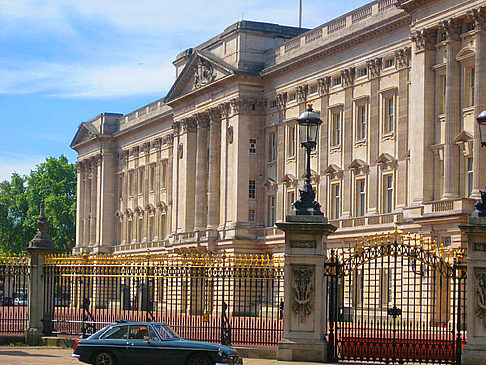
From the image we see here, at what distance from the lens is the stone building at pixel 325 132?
180ft

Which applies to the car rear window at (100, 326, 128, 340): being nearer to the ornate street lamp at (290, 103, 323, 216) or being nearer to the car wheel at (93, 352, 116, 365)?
the car wheel at (93, 352, 116, 365)

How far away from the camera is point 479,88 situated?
53.1 meters

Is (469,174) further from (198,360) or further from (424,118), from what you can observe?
(198,360)

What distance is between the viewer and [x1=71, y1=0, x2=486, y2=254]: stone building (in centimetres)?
5484

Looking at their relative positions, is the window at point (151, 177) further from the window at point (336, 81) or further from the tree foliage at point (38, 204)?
the window at point (336, 81)

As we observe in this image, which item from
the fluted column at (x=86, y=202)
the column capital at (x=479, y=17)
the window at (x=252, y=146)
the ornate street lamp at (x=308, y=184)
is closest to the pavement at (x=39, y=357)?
the ornate street lamp at (x=308, y=184)

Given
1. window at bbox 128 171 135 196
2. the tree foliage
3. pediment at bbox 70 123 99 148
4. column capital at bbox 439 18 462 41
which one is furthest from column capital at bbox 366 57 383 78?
the tree foliage

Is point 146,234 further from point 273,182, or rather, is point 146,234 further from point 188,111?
point 273,182

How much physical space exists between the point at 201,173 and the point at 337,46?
2138cm

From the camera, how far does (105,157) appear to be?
115938 mm

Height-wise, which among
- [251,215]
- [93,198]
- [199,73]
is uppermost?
[199,73]

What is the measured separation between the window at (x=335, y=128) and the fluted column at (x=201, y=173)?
56.4ft

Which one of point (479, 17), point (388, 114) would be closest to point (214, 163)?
point (388, 114)

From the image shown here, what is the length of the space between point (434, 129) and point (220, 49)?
31228 mm
